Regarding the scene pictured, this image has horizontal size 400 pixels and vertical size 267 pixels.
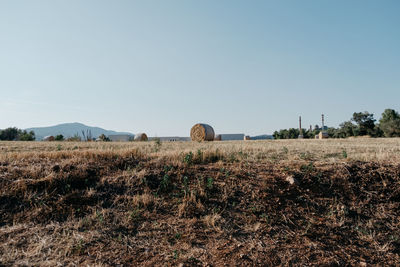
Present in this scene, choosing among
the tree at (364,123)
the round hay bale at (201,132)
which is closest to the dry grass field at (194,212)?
the round hay bale at (201,132)

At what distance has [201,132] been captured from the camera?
A: 950 inches

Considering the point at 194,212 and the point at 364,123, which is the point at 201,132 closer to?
the point at 194,212

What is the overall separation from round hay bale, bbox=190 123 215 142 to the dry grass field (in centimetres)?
1731

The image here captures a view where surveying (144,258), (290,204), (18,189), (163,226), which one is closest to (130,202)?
(163,226)

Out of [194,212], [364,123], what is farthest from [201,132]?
[364,123]

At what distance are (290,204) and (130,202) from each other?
10.4 feet

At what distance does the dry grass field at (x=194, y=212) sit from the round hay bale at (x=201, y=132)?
17309 millimetres

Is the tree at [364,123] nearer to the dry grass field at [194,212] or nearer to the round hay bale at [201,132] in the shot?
the round hay bale at [201,132]

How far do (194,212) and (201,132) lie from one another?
1945 cm

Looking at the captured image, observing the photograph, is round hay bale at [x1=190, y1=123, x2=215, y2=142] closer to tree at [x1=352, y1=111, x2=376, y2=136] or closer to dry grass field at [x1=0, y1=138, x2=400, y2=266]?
dry grass field at [x1=0, y1=138, x2=400, y2=266]

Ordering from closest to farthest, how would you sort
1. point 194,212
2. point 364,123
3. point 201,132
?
point 194,212
point 201,132
point 364,123

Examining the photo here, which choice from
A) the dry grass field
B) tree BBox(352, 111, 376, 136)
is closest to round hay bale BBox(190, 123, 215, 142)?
the dry grass field

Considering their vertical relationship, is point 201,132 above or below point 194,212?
above

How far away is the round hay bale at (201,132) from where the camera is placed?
2395 centimetres
